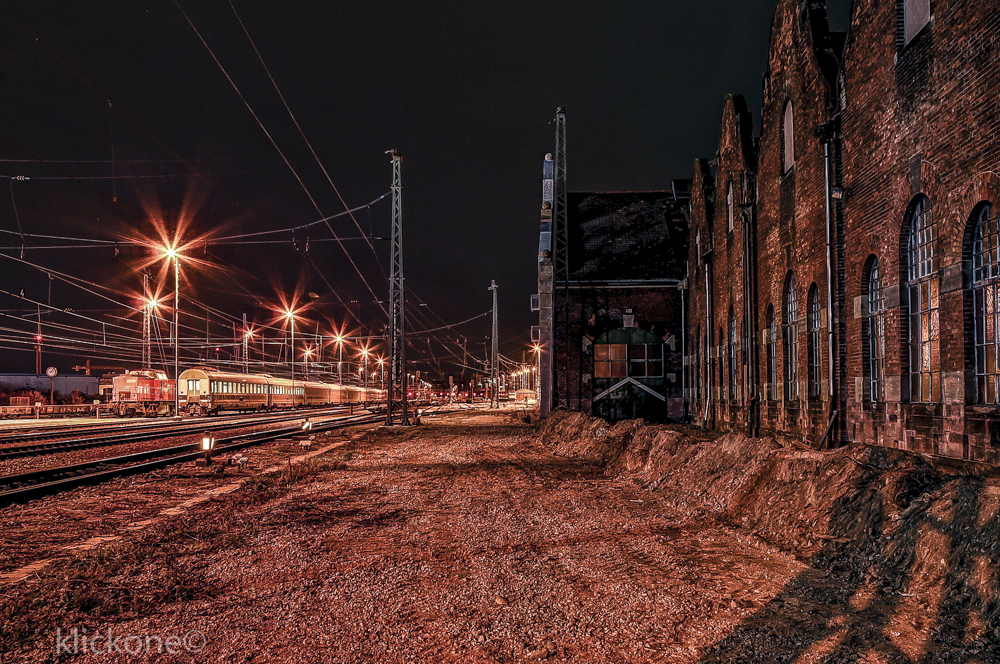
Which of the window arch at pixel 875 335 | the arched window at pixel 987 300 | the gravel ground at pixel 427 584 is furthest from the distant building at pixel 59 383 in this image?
the arched window at pixel 987 300

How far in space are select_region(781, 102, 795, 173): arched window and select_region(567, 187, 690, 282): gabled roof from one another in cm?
1377

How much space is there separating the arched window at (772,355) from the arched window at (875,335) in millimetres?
5493

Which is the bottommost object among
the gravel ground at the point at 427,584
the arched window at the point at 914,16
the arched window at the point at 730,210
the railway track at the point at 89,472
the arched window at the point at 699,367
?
the railway track at the point at 89,472

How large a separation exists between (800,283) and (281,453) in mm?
14941

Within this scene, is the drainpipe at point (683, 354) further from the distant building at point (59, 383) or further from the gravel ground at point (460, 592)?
the distant building at point (59, 383)

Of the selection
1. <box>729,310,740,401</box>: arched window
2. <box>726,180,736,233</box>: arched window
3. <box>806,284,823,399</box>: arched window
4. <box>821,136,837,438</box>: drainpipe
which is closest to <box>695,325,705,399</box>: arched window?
<box>729,310,740,401</box>: arched window

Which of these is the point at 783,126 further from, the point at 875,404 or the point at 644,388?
the point at 644,388

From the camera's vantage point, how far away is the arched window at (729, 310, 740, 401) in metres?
23.1

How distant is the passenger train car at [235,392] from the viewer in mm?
46344

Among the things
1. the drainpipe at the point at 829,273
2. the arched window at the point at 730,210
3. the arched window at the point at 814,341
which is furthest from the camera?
the arched window at the point at 730,210

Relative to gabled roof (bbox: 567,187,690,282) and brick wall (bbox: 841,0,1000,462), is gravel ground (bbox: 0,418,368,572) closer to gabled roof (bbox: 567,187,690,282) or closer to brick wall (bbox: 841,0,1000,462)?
brick wall (bbox: 841,0,1000,462)

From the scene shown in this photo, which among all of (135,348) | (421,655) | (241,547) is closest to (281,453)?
(241,547)

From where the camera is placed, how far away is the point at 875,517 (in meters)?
7.03

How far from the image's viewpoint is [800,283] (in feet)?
55.4
